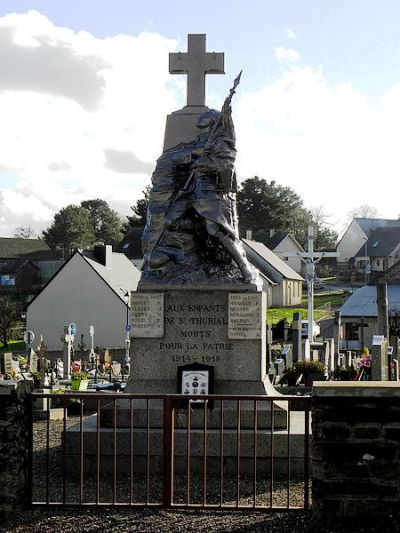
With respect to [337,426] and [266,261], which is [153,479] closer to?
[337,426]

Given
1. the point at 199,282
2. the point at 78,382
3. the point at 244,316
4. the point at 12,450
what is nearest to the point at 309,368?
the point at 78,382

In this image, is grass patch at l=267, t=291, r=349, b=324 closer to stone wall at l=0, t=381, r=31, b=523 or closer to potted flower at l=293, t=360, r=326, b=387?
potted flower at l=293, t=360, r=326, b=387

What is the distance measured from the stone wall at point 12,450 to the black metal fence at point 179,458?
13.0 inches

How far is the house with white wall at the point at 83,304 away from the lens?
4259cm

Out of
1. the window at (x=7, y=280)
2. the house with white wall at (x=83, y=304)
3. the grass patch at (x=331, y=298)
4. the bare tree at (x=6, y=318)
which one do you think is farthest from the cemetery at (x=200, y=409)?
the window at (x=7, y=280)

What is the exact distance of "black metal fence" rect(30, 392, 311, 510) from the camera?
7.73m

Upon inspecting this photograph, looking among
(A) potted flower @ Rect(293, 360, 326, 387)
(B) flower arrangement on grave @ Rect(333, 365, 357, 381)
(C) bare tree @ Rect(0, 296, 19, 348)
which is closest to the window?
(C) bare tree @ Rect(0, 296, 19, 348)

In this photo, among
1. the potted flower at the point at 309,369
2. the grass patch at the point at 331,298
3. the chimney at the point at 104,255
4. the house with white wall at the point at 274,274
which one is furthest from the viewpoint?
the grass patch at the point at 331,298

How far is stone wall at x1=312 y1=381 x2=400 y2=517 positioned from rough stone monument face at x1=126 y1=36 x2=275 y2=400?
3.32 metres

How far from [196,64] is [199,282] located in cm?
403

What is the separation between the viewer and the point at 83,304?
141 ft

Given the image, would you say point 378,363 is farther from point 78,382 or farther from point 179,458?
point 179,458

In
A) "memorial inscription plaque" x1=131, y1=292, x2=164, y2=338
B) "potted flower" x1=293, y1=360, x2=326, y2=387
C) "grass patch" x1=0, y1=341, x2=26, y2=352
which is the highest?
"memorial inscription plaque" x1=131, y1=292, x2=164, y2=338

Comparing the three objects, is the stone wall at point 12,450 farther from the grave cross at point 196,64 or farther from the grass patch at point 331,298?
the grass patch at point 331,298
